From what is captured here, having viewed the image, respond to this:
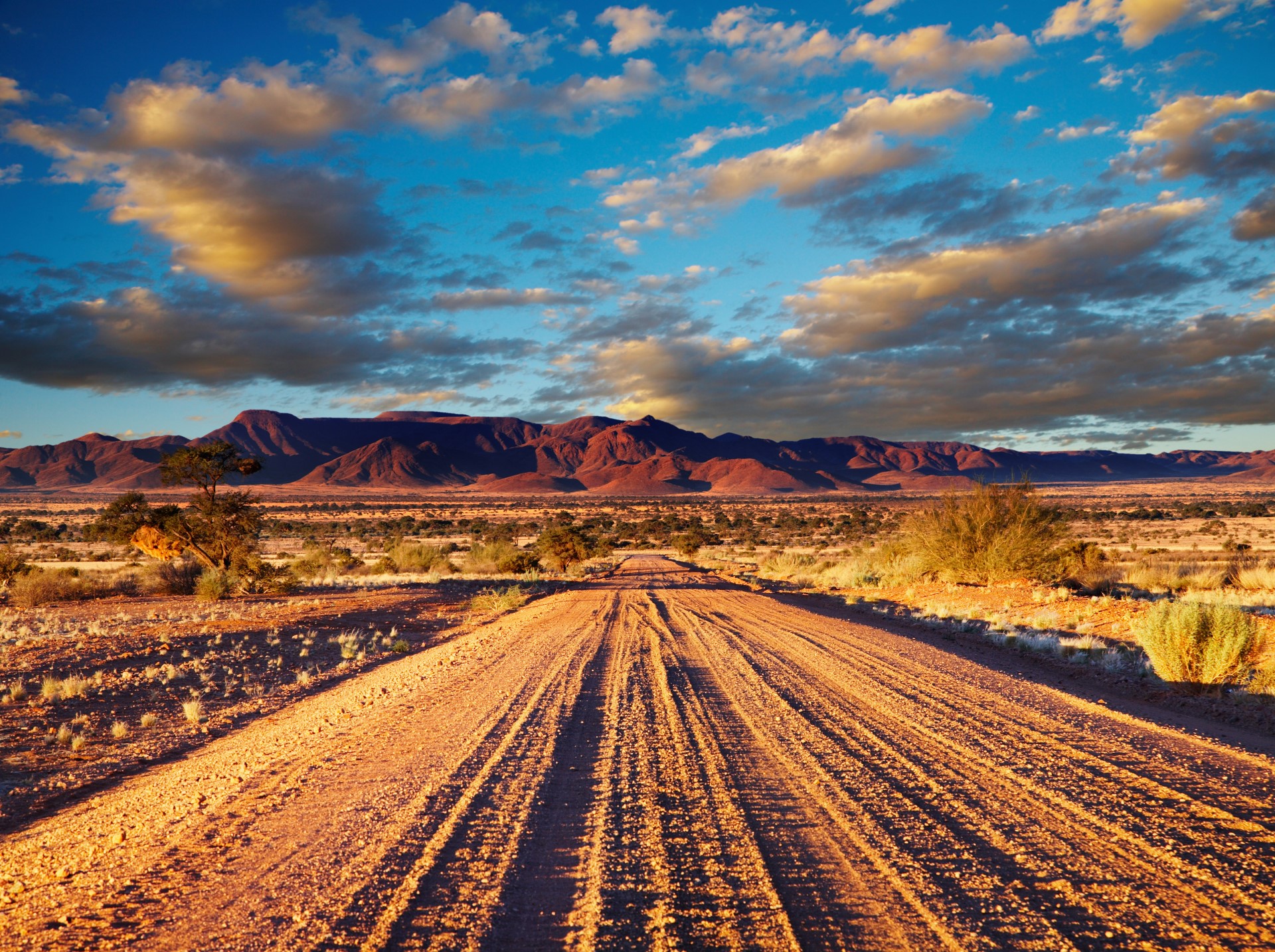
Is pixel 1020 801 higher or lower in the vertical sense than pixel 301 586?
higher

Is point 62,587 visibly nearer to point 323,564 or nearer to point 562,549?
point 323,564

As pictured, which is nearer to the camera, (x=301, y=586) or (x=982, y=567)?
(x=982, y=567)

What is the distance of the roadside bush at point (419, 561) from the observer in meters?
36.8

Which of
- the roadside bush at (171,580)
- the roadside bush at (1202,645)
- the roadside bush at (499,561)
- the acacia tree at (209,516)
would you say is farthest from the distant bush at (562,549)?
the roadside bush at (1202,645)

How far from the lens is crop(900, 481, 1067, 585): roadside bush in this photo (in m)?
21.5

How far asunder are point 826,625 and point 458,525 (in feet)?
222

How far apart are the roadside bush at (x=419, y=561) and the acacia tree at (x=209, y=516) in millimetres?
11525

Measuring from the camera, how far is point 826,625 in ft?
52.1

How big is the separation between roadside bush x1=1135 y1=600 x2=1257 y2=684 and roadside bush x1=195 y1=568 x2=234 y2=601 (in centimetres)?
2347

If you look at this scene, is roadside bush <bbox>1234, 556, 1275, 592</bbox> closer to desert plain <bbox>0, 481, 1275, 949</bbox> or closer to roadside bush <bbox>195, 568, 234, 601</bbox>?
desert plain <bbox>0, 481, 1275, 949</bbox>

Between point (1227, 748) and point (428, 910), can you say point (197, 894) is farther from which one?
point (1227, 748)

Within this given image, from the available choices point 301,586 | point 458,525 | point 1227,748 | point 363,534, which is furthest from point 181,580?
point 458,525

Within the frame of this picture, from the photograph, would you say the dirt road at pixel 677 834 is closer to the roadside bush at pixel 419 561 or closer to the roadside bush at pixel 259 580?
the roadside bush at pixel 259 580

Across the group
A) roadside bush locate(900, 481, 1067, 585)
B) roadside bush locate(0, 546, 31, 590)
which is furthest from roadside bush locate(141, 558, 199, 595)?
roadside bush locate(900, 481, 1067, 585)
